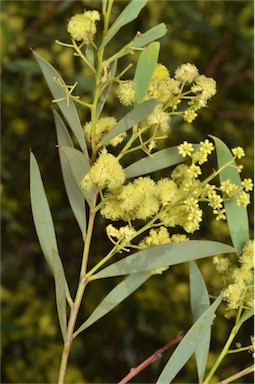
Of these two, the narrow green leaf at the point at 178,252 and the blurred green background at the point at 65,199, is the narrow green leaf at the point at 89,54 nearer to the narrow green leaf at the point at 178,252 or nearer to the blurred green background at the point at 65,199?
the narrow green leaf at the point at 178,252

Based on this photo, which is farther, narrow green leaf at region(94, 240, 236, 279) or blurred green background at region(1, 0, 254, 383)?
blurred green background at region(1, 0, 254, 383)

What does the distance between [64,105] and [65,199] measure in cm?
108

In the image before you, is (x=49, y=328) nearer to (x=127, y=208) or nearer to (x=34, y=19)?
(x=34, y=19)

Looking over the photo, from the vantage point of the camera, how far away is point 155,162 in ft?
1.92

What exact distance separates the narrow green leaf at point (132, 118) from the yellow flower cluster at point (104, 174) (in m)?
0.02

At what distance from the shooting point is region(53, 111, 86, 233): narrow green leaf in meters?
0.60

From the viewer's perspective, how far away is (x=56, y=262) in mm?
552

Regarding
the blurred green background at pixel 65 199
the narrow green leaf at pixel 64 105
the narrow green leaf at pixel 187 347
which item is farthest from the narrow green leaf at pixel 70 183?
the blurred green background at pixel 65 199

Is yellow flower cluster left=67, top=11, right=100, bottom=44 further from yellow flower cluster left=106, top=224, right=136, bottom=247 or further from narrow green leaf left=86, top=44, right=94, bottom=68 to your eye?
yellow flower cluster left=106, top=224, right=136, bottom=247

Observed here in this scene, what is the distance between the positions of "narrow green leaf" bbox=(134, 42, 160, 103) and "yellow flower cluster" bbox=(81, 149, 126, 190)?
60 mm

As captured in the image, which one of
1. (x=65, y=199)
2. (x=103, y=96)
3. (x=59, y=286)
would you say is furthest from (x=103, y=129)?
(x=65, y=199)

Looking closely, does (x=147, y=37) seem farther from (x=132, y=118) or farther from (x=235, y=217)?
(x=235, y=217)

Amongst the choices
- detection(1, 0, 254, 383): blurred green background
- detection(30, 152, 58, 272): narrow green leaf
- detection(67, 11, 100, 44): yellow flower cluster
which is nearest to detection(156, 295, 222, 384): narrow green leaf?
detection(30, 152, 58, 272): narrow green leaf

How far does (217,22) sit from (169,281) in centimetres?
59
